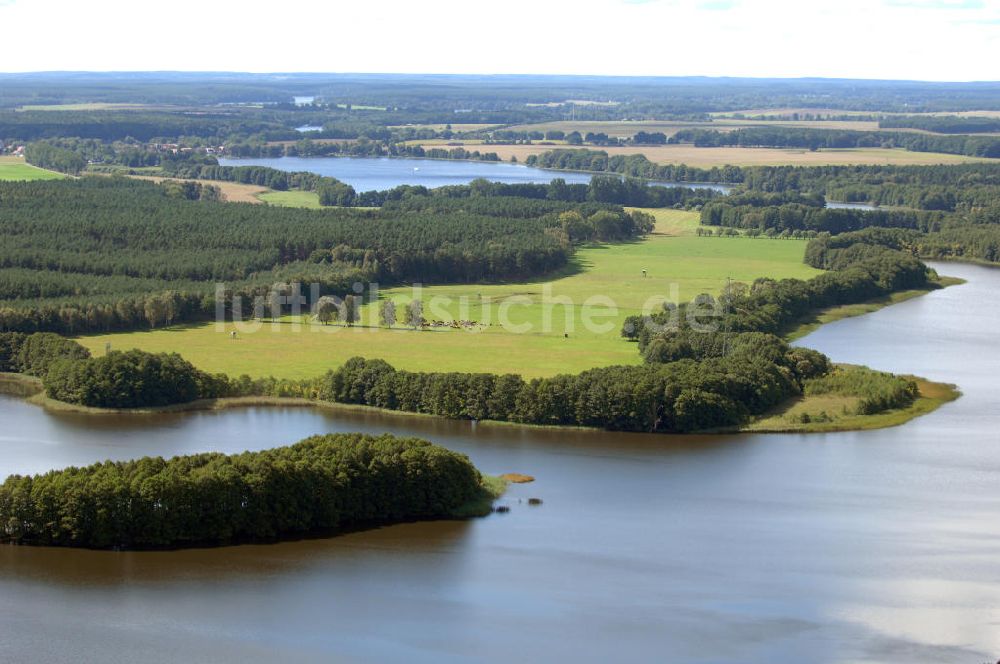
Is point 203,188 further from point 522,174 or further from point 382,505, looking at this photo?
point 382,505

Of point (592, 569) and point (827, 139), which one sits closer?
point (592, 569)

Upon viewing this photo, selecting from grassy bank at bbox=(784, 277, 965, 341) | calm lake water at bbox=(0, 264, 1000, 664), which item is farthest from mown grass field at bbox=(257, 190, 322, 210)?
calm lake water at bbox=(0, 264, 1000, 664)

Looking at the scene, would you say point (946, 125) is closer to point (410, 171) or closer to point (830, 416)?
point (410, 171)

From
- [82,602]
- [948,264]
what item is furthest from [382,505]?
[948,264]

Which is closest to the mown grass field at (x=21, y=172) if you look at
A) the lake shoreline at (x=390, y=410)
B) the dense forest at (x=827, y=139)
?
the lake shoreline at (x=390, y=410)

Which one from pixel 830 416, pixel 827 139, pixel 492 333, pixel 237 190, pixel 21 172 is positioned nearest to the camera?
pixel 830 416

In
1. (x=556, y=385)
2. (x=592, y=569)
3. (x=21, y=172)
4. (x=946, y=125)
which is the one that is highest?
(x=946, y=125)

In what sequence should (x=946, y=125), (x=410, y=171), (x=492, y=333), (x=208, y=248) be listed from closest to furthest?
1. (x=492, y=333)
2. (x=208, y=248)
3. (x=410, y=171)
4. (x=946, y=125)

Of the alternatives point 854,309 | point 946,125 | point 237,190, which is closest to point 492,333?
point 854,309
